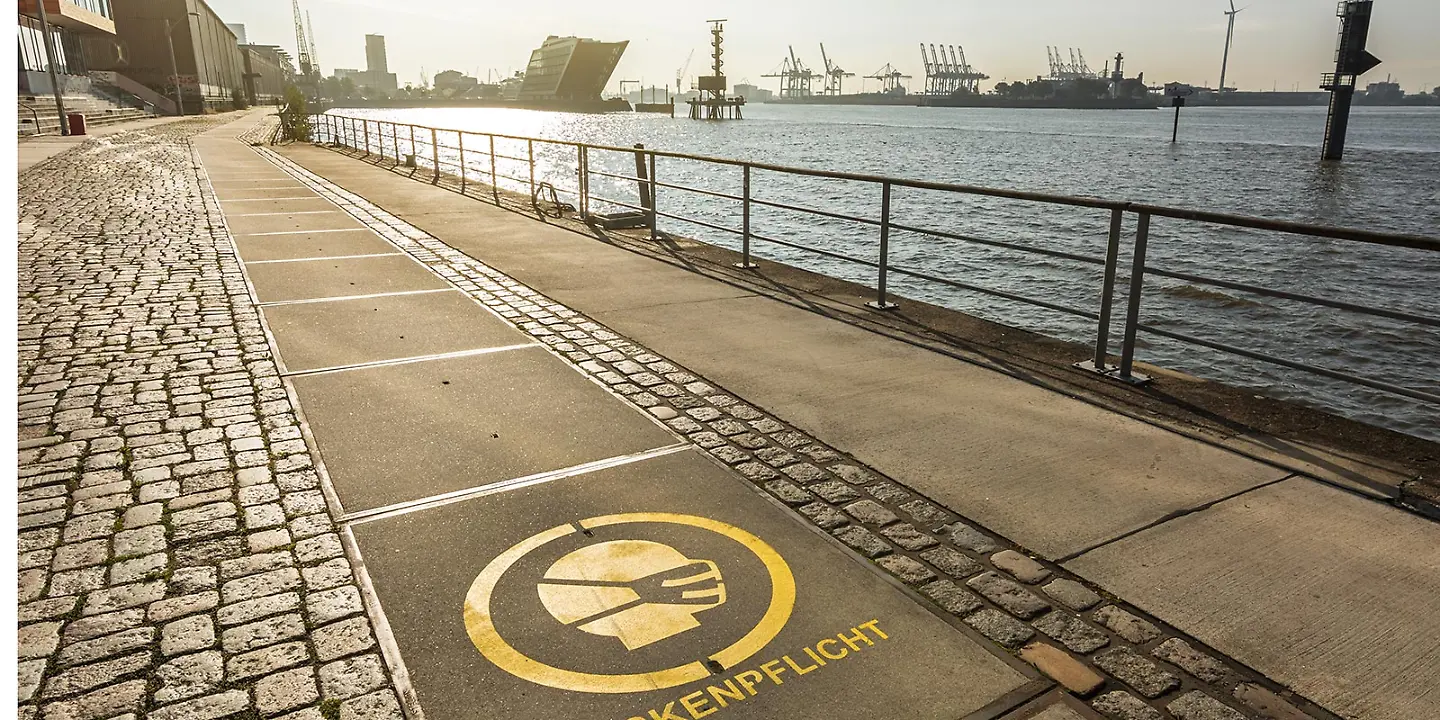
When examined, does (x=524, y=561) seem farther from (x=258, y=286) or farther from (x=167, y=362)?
(x=258, y=286)

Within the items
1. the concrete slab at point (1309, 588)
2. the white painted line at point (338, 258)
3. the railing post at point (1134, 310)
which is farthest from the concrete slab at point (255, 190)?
the concrete slab at point (1309, 588)

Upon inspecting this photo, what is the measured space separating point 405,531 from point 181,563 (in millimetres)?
914

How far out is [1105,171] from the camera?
63.5 meters

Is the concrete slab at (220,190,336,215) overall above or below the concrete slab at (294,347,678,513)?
above

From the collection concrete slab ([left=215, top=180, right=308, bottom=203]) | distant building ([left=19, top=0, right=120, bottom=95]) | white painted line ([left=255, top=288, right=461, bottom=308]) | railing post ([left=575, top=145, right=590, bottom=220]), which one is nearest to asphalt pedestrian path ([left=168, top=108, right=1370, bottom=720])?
white painted line ([left=255, top=288, right=461, bottom=308])

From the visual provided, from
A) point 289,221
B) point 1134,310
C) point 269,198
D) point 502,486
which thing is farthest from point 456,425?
point 269,198

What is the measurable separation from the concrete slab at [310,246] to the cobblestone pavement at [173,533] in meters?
2.56

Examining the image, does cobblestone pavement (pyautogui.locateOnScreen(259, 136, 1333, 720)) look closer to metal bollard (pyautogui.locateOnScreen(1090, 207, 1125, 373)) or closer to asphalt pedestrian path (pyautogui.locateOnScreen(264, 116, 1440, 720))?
asphalt pedestrian path (pyautogui.locateOnScreen(264, 116, 1440, 720))

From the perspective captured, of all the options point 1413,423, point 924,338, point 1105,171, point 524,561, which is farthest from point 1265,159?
point 524,561

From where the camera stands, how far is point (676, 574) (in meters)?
3.75

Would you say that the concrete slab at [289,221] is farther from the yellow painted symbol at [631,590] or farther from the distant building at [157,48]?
the distant building at [157,48]

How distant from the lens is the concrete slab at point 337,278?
9.12 metres

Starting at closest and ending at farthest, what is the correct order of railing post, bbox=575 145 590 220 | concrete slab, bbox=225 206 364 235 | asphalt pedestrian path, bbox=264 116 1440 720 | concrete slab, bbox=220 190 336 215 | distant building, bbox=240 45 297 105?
asphalt pedestrian path, bbox=264 116 1440 720, concrete slab, bbox=225 206 364 235, railing post, bbox=575 145 590 220, concrete slab, bbox=220 190 336 215, distant building, bbox=240 45 297 105

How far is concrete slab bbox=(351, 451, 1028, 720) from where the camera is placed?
300cm
